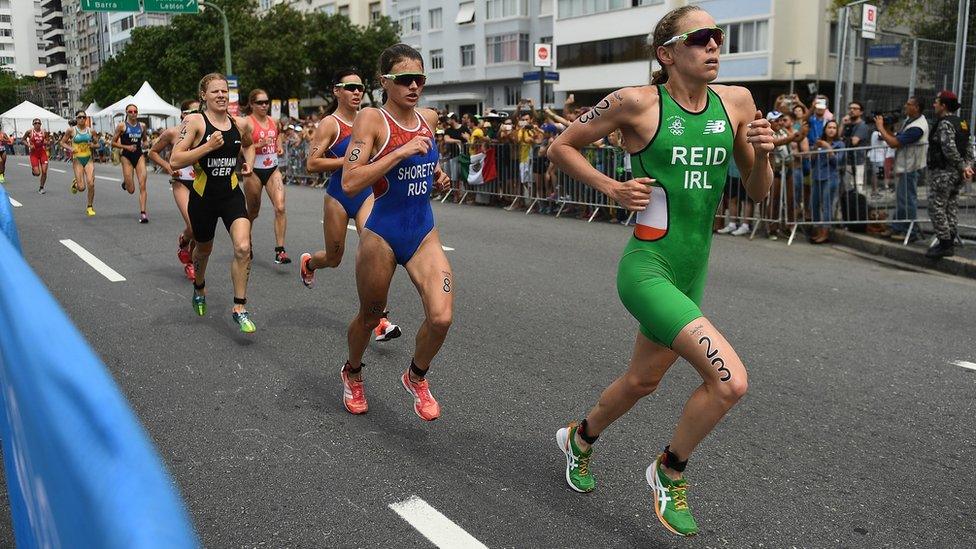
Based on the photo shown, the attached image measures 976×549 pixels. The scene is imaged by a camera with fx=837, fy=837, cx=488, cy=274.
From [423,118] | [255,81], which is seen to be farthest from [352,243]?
[255,81]

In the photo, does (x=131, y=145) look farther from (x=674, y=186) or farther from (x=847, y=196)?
(x=674, y=186)

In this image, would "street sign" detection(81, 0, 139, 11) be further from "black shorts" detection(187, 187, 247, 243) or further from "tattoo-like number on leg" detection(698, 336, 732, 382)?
"tattoo-like number on leg" detection(698, 336, 732, 382)

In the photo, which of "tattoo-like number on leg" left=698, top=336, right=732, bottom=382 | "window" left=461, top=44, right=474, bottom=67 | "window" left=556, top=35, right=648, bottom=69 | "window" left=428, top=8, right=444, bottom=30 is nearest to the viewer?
"tattoo-like number on leg" left=698, top=336, right=732, bottom=382

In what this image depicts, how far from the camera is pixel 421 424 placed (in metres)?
Answer: 4.71

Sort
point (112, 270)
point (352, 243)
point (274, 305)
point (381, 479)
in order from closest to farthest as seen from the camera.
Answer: point (381, 479), point (274, 305), point (112, 270), point (352, 243)

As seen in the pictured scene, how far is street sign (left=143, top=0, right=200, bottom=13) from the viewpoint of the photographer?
2859 cm

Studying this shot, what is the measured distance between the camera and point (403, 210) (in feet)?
14.7

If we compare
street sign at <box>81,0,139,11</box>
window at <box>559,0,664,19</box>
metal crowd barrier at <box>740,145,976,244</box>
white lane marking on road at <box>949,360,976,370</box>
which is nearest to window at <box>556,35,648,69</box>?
window at <box>559,0,664,19</box>

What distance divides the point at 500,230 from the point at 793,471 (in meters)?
9.71

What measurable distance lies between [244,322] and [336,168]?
1473mm

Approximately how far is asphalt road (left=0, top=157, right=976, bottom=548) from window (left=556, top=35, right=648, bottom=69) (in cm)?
3808

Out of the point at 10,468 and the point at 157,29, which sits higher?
the point at 157,29

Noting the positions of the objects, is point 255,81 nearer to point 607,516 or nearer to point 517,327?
point 517,327

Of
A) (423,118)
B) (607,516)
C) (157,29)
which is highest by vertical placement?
(157,29)
